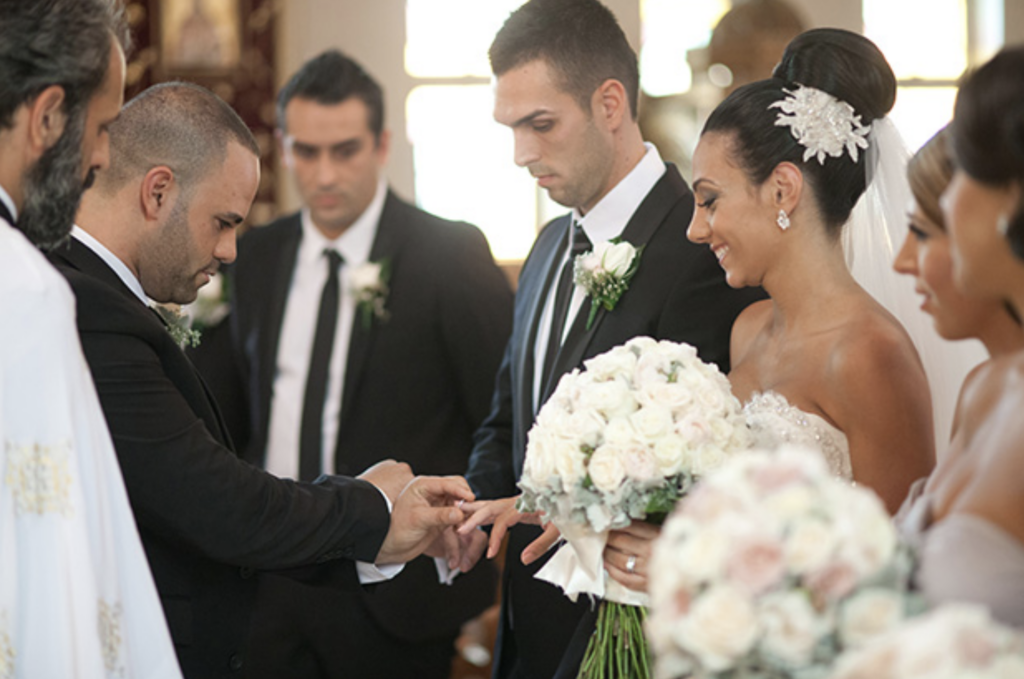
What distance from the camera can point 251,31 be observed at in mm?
9312

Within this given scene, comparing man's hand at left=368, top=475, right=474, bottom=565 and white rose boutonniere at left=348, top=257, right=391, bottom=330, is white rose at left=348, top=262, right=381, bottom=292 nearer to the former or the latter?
white rose boutonniere at left=348, top=257, right=391, bottom=330

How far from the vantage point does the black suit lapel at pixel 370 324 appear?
4973 mm

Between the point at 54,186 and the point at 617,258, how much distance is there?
5.25ft

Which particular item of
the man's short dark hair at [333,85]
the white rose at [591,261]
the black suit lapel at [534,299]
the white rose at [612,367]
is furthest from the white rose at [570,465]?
the man's short dark hair at [333,85]

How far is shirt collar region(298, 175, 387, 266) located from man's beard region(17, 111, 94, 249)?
9.17ft

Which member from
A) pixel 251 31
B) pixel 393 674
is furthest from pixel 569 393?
pixel 251 31

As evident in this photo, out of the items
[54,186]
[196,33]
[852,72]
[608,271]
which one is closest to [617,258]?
[608,271]

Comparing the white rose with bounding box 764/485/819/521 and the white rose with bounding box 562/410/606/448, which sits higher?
the white rose with bounding box 764/485/819/521

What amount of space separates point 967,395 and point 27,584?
1.71 m

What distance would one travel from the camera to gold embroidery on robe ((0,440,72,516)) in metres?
2.28

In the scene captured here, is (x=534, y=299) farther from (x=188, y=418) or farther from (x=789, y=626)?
(x=789, y=626)

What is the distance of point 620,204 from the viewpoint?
3803mm

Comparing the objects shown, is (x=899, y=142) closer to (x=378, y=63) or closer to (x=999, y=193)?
(x=999, y=193)

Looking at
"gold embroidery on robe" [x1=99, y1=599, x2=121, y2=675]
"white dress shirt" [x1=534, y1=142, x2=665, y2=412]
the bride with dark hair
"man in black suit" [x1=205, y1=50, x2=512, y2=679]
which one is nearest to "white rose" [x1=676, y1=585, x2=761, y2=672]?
the bride with dark hair
